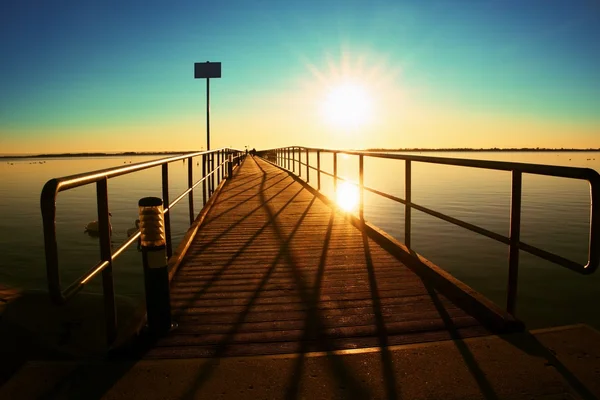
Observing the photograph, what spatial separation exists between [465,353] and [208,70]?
1841cm

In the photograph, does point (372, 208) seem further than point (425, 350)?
Yes

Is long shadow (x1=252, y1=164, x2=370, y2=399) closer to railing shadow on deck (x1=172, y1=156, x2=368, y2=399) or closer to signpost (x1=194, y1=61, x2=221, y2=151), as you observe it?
railing shadow on deck (x1=172, y1=156, x2=368, y2=399)

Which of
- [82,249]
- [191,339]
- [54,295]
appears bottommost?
[82,249]

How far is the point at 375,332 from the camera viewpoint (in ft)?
9.33

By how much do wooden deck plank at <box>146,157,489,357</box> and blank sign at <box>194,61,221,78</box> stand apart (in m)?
14.2

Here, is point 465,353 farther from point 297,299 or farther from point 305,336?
point 297,299

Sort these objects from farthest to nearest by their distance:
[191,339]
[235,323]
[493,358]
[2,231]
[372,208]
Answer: [372,208] < [2,231] < [235,323] < [191,339] < [493,358]

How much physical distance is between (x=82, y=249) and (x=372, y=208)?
11695mm

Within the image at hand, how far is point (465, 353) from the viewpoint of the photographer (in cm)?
250

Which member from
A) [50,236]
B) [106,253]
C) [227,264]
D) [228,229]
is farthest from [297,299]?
[228,229]

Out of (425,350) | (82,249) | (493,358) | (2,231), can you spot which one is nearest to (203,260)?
(425,350)

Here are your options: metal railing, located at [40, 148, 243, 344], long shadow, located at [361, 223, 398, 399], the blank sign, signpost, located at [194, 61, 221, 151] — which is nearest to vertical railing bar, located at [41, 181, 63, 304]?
metal railing, located at [40, 148, 243, 344]

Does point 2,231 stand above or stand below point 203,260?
below

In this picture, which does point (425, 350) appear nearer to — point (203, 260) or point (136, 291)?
point (203, 260)
